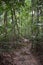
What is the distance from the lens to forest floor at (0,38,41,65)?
6277 millimetres

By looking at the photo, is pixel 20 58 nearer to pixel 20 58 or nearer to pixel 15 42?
pixel 20 58

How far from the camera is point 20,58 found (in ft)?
24.2

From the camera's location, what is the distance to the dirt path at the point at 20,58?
20.9 ft

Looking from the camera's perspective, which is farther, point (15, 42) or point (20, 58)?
point (15, 42)

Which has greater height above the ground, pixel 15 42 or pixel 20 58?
pixel 15 42

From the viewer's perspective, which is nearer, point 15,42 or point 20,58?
point 20,58

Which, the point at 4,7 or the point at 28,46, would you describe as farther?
the point at 28,46

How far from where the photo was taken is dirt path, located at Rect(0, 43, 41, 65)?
20.9ft

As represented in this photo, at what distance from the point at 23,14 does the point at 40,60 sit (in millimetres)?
4499

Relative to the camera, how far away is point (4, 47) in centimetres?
639

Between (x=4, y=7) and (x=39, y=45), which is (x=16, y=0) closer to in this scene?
(x=4, y=7)

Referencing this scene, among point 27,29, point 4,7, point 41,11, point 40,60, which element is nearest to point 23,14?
point 27,29

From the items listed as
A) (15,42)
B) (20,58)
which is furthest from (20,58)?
(15,42)

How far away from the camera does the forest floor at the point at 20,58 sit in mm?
6277
